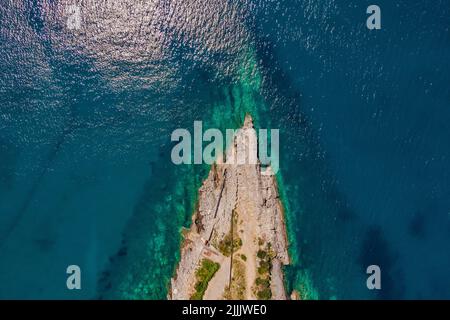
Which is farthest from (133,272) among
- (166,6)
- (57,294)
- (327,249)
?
(166,6)

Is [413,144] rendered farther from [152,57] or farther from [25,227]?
[25,227]

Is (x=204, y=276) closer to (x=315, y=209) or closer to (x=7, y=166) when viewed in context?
(x=315, y=209)

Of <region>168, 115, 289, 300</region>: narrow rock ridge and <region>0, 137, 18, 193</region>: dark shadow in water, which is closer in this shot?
<region>168, 115, 289, 300</region>: narrow rock ridge

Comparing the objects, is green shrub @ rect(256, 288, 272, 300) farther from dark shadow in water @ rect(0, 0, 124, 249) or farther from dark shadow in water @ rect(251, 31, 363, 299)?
dark shadow in water @ rect(0, 0, 124, 249)

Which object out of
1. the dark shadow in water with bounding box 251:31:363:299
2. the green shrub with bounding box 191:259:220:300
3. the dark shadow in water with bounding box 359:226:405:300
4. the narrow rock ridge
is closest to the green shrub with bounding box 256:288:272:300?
the narrow rock ridge

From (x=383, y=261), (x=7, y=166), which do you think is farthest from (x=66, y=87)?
(x=383, y=261)
